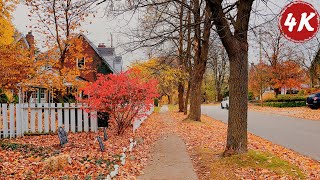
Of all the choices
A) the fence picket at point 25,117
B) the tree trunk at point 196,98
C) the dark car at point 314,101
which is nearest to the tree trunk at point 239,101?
the fence picket at point 25,117

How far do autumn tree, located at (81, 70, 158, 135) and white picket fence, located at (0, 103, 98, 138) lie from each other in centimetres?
103

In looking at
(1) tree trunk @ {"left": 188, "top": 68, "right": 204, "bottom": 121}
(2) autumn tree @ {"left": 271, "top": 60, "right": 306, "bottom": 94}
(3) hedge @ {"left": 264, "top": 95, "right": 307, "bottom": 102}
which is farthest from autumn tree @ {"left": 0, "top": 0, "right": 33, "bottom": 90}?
(2) autumn tree @ {"left": 271, "top": 60, "right": 306, "bottom": 94}

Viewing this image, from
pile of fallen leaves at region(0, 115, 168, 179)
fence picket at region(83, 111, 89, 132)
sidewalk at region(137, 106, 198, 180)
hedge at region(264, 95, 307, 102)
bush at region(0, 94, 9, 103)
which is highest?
bush at region(0, 94, 9, 103)

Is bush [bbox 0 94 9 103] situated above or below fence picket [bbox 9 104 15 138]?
above

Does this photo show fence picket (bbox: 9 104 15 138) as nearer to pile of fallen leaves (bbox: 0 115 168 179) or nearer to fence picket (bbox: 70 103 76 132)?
pile of fallen leaves (bbox: 0 115 168 179)

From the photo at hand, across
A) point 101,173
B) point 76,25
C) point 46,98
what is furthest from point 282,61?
point 101,173

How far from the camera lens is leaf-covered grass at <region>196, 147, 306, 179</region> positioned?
7441mm

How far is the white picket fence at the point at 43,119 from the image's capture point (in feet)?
47.2

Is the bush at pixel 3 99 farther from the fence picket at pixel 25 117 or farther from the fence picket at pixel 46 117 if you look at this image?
the fence picket at pixel 46 117

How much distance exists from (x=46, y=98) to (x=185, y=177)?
32205 millimetres

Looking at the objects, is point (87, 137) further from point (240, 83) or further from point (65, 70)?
point (65, 70)

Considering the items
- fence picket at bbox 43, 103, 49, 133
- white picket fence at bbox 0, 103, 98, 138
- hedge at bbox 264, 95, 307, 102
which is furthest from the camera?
hedge at bbox 264, 95, 307, 102

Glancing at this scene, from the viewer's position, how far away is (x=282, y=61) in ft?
161

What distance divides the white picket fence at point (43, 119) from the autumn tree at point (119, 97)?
40.7 inches
